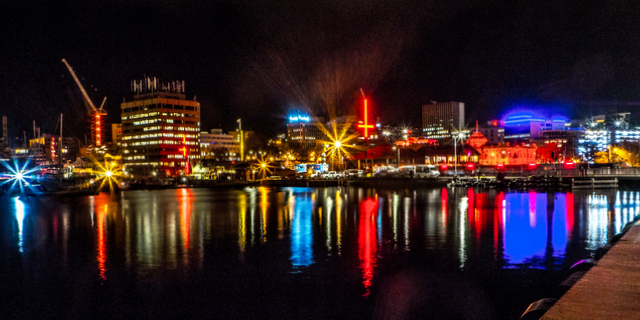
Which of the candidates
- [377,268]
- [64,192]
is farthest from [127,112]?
[377,268]

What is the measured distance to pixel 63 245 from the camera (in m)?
→ 21.0

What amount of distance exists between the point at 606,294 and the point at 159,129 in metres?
153

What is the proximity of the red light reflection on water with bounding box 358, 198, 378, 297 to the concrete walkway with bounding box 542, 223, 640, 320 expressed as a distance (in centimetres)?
587

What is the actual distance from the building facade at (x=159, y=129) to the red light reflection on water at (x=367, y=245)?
12420 cm

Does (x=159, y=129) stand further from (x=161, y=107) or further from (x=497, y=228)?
(x=497, y=228)

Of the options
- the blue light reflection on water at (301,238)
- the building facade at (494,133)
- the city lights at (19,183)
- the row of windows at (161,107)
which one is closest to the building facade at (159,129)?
the row of windows at (161,107)

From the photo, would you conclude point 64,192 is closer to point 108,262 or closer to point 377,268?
point 108,262

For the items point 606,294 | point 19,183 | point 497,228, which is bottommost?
point 497,228

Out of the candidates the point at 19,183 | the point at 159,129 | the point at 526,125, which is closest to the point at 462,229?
the point at 19,183

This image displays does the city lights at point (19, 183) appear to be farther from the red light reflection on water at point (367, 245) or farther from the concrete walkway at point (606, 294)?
the concrete walkway at point (606, 294)

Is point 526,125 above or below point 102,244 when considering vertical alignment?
above

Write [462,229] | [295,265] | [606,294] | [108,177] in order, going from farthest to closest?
[108,177], [462,229], [295,265], [606,294]

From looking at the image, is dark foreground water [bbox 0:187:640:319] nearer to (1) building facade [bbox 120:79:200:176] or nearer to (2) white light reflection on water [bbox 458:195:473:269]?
(2) white light reflection on water [bbox 458:195:473:269]

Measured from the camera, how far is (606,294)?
701 cm
